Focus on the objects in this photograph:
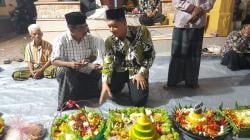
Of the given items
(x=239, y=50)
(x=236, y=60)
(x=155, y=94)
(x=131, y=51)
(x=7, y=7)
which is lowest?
(x=155, y=94)

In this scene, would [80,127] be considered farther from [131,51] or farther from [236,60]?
[236,60]

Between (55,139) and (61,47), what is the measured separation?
97 cm

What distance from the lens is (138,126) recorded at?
1.98 m

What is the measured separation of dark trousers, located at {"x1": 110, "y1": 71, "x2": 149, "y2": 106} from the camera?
2845 millimetres

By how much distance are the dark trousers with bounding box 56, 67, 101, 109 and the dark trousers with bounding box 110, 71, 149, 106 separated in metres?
0.17

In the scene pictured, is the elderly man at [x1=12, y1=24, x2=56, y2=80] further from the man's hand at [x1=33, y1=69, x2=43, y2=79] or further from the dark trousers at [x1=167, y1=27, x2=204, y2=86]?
A: the dark trousers at [x1=167, y1=27, x2=204, y2=86]

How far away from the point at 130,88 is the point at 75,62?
1.98 ft

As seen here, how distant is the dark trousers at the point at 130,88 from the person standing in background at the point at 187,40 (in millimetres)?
548

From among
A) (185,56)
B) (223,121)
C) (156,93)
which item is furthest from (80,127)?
(185,56)

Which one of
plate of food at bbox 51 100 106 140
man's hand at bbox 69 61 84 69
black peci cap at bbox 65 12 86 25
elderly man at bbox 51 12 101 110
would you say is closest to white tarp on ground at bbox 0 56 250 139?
elderly man at bbox 51 12 101 110

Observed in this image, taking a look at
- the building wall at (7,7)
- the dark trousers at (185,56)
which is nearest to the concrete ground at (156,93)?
the dark trousers at (185,56)

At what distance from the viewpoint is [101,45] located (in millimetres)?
2822

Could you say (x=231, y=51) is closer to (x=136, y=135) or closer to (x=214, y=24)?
(x=214, y=24)

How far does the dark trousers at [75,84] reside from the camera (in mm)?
2814
